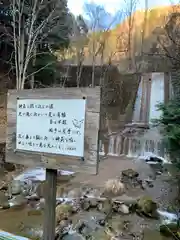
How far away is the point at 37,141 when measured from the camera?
208 cm

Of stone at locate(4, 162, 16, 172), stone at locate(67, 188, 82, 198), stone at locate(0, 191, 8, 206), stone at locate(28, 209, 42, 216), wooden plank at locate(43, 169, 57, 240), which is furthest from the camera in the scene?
stone at locate(4, 162, 16, 172)

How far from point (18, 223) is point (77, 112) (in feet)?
9.91

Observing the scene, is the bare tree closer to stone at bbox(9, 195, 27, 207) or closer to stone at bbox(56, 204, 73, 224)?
stone at bbox(9, 195, 27, 207)

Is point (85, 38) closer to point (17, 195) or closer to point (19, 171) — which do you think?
point (19, 171)

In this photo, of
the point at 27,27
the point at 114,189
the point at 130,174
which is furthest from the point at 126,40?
the point at 114,189

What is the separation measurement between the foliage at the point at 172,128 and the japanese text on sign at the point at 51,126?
2.59 meters

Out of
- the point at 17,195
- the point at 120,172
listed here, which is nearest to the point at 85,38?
the point at 120,172

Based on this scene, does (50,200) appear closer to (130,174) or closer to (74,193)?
(74,193)

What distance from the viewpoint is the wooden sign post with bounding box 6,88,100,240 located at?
1885 mm

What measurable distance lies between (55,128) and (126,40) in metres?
19.1

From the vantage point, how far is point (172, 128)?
4.28 metres

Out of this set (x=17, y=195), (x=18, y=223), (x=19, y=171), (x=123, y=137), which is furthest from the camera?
(x=123, y=137)

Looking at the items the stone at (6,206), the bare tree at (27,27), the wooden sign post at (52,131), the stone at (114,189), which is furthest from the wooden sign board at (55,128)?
the bare tree at (27,27)

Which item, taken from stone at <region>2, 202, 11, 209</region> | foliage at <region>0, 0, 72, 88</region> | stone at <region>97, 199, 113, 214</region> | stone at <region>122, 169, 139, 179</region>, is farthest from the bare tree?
stone at <region>97, 199, 113, 214</region>
